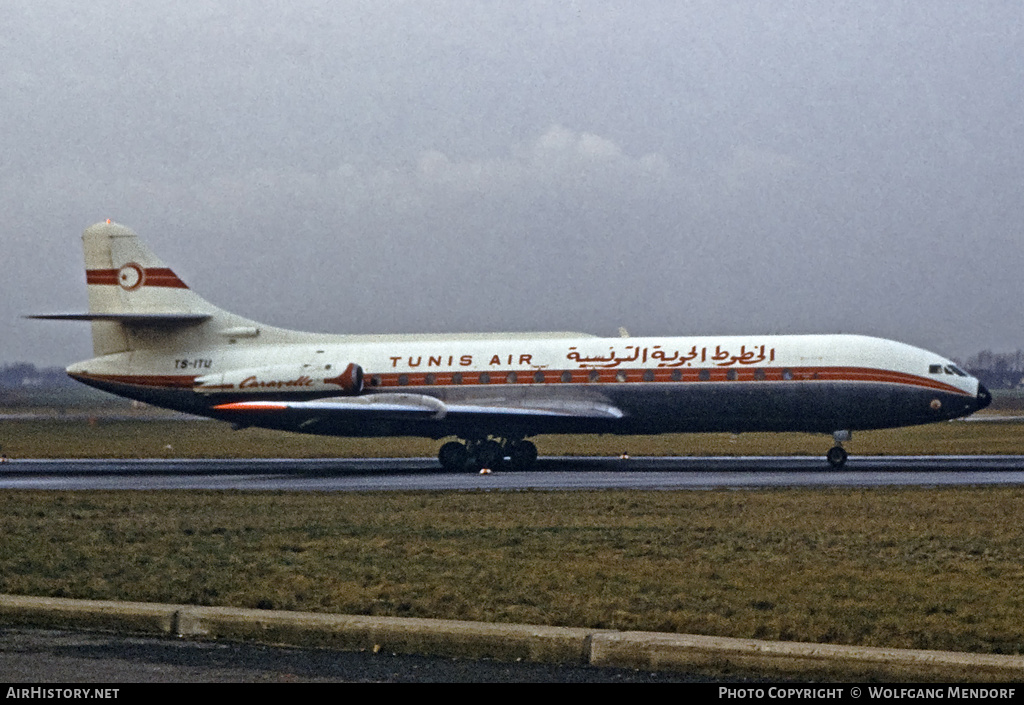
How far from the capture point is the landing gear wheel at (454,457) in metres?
34.2

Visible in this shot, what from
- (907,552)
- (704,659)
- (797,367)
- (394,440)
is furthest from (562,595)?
(394,440)

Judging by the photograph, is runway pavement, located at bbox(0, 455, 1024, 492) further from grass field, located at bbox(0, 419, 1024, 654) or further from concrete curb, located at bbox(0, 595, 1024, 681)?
concrete curb, located at bbox(0, 595, 1024, 681)

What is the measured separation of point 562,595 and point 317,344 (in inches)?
1097

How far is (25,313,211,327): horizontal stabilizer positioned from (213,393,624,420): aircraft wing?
4.11 meters

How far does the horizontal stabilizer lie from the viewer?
36844 mm

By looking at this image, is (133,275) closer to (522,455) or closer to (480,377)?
(480,377)

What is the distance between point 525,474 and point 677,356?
5306 millimetres

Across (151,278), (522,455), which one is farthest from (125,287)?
(522,455)

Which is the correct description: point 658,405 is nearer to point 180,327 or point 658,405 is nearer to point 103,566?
point 180,327

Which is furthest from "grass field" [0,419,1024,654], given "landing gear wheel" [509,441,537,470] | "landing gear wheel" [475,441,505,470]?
"landing gear wheel" [509,441,537,470]

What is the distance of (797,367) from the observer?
1286 inches

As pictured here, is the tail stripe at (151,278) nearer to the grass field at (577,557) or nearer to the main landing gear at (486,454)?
the main landing gear at (486,454)

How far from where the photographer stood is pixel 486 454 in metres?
34.5

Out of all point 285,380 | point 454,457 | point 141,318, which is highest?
point 141,318
